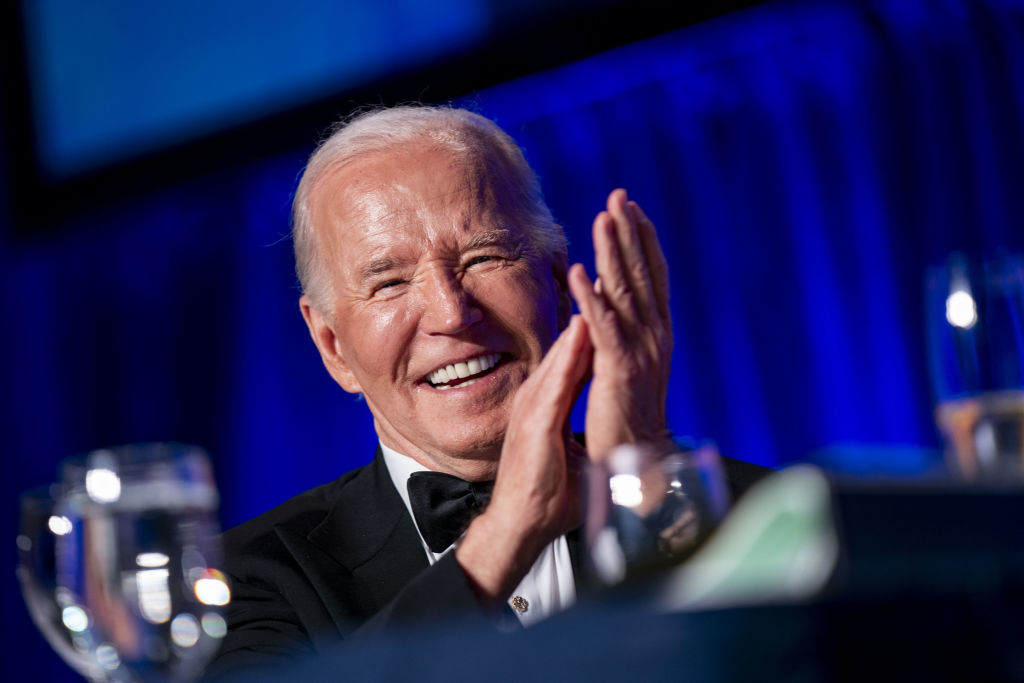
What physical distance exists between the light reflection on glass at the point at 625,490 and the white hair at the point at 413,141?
4.73ft

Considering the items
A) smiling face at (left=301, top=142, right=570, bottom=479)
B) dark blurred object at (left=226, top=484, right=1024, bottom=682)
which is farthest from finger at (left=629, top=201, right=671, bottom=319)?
dark blurred object at (left=226, top=484, right=1024, bottom=682)

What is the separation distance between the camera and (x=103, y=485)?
747 mm

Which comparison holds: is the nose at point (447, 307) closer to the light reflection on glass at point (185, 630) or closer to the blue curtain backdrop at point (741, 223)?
the light reflection on glass at point (185, 630)

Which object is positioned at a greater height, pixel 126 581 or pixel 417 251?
pixel 417 251

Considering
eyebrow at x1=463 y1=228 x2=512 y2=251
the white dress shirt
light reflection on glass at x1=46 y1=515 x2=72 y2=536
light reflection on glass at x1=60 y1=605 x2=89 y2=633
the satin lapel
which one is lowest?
the white dress shirt

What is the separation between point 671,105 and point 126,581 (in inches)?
126

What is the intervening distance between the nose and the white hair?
0.21 meters

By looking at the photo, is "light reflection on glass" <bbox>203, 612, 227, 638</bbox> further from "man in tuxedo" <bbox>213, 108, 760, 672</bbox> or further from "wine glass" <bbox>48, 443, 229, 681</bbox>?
"man in tuxedo" <bbox>213, 108, 760, 672</bbox>

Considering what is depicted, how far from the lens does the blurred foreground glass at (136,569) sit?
27.8 inches

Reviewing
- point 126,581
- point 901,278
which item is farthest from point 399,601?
point 901,278

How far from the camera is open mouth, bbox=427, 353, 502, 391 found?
6.31 feet

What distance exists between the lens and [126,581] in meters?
0.70

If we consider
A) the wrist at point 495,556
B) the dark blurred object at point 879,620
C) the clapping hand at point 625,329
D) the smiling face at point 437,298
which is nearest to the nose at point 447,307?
the smiling face at point 437,298

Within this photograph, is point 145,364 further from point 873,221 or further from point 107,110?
point 873,221
